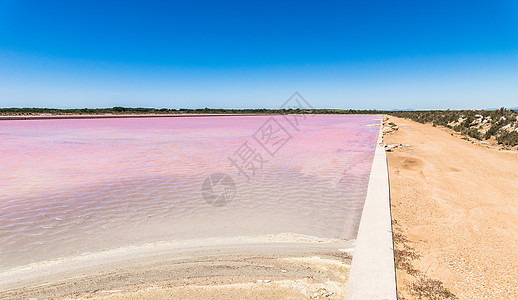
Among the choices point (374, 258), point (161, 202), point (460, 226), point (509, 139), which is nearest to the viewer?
point (374, 258)

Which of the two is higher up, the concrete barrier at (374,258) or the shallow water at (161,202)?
the concrete barrier at (374,258)

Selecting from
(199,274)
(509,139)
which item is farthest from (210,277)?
(509,139)

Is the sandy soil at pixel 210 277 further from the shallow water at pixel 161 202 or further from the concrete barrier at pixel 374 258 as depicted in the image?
the shallow water at pixel 161 202

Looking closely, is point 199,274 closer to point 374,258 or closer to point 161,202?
point 374,258

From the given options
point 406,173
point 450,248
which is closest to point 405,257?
point 450,248

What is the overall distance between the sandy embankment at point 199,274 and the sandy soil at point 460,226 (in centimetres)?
95

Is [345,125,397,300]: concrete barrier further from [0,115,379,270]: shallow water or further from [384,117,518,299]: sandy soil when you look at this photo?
[0,115,379,270]: shallow water

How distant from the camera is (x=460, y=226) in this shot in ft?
13.8

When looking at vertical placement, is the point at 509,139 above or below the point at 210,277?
above

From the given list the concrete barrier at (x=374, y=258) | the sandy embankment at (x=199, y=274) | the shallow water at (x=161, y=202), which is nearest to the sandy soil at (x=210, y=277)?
the sandy embankment at (x=199, y=274)

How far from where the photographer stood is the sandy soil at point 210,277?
2.75 metres

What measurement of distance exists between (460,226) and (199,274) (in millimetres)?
4429

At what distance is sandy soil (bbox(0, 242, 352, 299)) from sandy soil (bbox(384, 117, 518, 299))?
0.93 meters

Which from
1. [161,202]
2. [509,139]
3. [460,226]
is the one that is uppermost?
[509,139]
